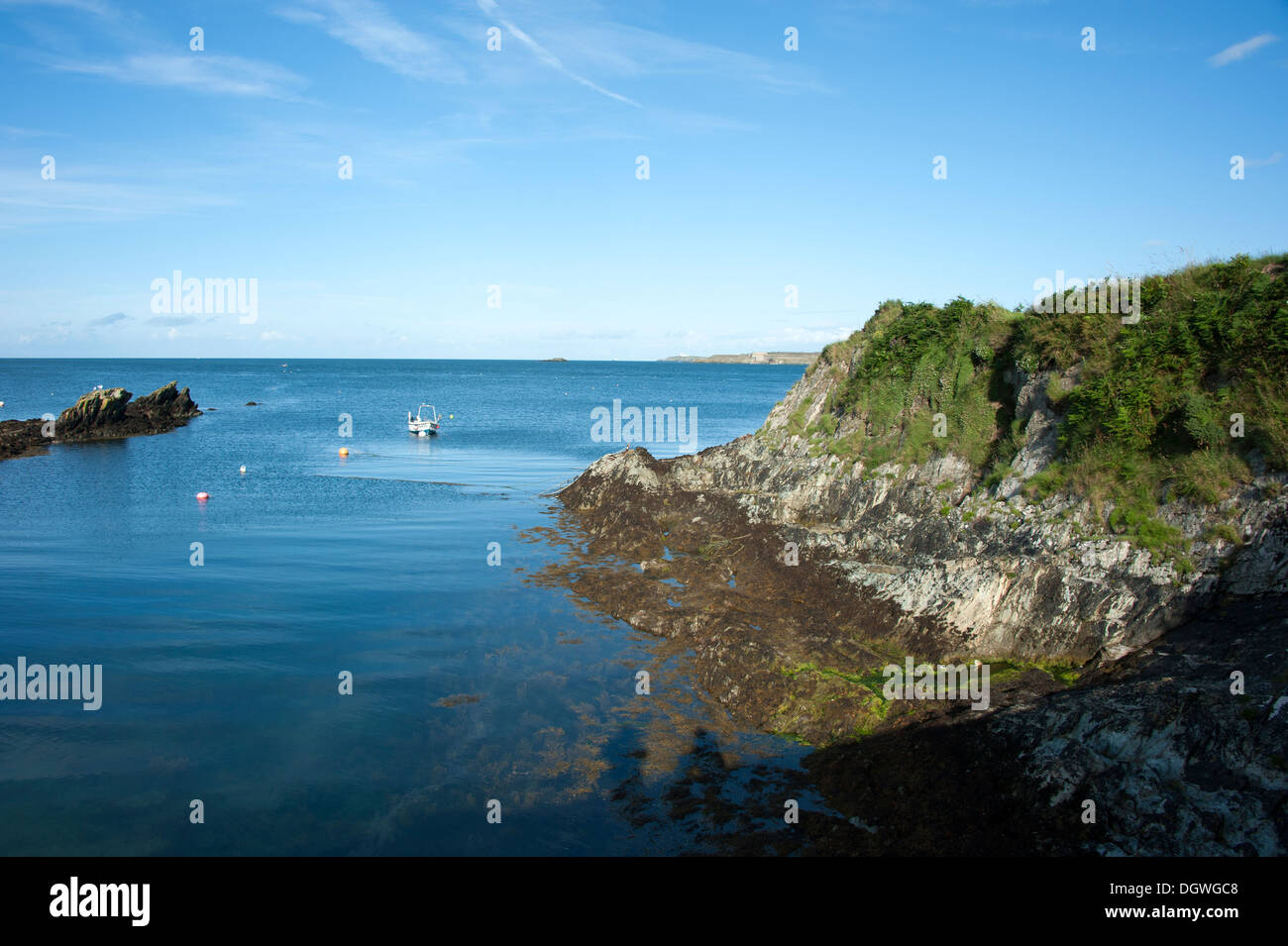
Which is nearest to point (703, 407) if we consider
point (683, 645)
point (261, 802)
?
point (683, 645)

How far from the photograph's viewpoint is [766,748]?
44.8ft

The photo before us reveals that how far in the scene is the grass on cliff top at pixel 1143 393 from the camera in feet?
51.3

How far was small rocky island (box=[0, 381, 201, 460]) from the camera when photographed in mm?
55341

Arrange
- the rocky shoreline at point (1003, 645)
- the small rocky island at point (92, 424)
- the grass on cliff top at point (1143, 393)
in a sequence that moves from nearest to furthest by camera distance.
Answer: the rocky shoreline at point (1003, 645)
the grass on cliff top at point (1143, 393)
the small rocky island at point (92, 424)

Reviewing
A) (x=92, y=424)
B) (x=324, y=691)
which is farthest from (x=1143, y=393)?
(x=92, y=424)

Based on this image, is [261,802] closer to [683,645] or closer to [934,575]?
[683,645]

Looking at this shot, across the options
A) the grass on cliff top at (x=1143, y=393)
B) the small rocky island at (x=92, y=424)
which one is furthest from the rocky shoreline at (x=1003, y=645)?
the small rocky island at (x=92, y=424)

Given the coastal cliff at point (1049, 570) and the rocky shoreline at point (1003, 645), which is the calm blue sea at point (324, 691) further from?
the coastal cliff at point (1049, 570)

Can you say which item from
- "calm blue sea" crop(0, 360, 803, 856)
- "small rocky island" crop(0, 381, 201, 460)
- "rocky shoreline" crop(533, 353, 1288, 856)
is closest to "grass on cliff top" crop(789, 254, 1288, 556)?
"rocky shoreline" crop(533, 353, 1288, 856)

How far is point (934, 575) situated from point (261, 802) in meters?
14.0

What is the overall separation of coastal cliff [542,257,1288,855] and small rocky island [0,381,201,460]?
49.9 meters

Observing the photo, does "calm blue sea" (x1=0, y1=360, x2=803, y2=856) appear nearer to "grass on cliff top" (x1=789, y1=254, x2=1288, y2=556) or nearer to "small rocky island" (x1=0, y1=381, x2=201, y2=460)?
"grass on cliff top" (x1=789, y1=254, x2=1288, y2=556)

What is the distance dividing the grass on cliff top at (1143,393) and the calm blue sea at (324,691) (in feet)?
32.2

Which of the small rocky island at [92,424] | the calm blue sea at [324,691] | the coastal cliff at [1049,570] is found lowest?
the calm blue sea at [324,691]
